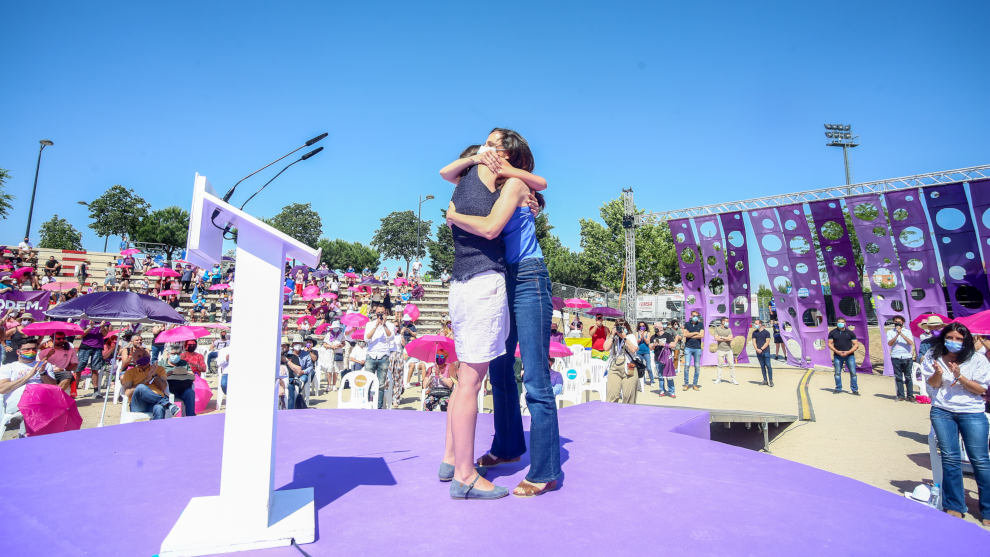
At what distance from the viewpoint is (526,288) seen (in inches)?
83.8

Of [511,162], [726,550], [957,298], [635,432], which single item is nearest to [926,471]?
[635,432]

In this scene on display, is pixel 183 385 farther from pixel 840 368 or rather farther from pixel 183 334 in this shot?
pixel 840 368

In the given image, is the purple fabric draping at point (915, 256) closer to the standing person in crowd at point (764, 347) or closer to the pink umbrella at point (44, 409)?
the standing person in crowd at point (764, 347)

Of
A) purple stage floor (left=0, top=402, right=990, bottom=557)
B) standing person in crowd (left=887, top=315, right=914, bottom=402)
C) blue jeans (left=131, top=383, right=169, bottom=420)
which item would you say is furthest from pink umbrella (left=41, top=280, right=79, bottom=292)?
standing person in crowd (left=887, top=315, right=914, bottom=402)

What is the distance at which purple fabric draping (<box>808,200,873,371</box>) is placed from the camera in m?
12.8

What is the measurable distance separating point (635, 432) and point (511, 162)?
1.99m

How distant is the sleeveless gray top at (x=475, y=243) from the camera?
2051mm

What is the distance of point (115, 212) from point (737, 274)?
50.0 m

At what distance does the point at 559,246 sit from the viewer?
4444 cm

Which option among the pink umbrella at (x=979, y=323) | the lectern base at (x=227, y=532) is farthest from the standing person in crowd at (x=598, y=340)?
the lectern base at (x=227, y=532)

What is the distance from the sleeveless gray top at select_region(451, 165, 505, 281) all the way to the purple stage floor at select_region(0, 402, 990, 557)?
0.93 m

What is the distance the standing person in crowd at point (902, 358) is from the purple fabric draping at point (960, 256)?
2.23 meters

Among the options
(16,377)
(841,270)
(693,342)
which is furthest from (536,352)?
(841,270)

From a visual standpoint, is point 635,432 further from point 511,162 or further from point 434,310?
point 434,310
